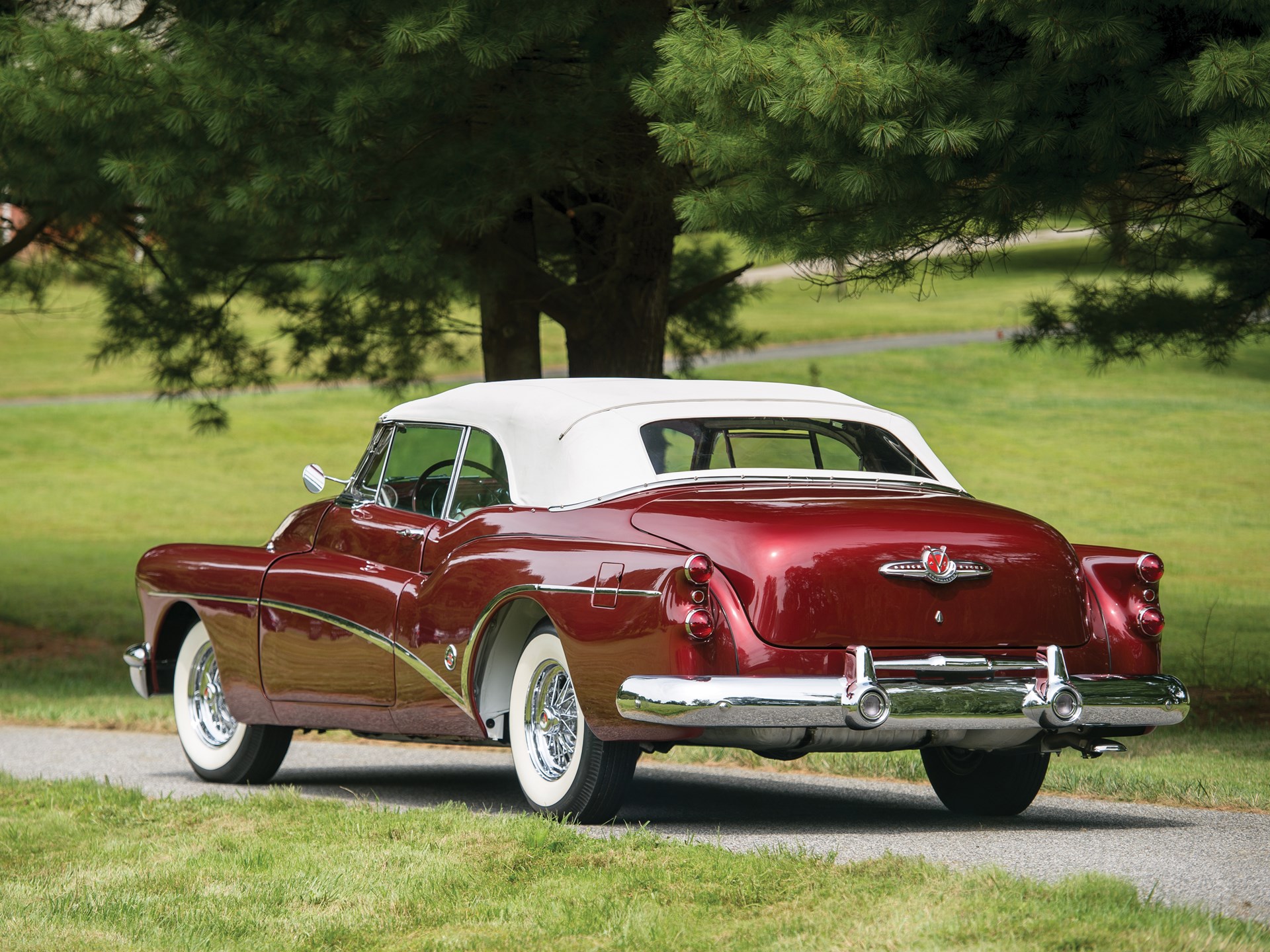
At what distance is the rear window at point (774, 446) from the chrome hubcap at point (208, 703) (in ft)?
9.22

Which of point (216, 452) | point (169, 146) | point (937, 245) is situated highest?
point (169, 146)

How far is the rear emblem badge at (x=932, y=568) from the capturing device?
226 inches

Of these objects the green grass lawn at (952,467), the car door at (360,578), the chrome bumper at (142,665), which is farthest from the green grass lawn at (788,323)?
the car door at (360,578)

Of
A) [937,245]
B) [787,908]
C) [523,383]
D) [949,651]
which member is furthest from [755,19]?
[787,908]

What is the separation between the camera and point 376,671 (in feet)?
23.0

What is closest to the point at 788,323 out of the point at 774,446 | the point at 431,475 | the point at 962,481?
the point at 962,481

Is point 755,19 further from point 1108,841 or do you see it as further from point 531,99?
point 1108,841

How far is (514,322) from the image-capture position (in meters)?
13.0

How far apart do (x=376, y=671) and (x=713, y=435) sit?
170 centimetres

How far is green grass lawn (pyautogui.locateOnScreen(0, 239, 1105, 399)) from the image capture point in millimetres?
49656

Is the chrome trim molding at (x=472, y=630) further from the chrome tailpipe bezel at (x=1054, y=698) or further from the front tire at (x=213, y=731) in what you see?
the chrome tailpipe bezel at (x=1054, y=698)

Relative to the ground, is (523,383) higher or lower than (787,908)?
higher

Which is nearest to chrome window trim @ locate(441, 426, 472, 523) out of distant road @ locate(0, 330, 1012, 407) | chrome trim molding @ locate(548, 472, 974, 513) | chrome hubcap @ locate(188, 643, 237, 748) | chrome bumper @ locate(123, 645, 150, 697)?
chrome trim molding @ locate(548, 472, 974, 513)

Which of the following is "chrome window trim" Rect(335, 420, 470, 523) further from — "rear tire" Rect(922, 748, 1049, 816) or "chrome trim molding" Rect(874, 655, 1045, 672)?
"rear tire" Rect(922, 748, 1049, 816)
